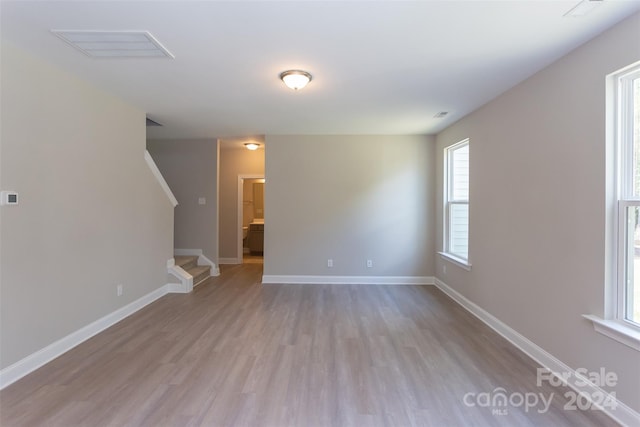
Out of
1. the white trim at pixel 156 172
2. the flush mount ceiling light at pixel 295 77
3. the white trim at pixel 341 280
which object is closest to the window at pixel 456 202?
the white trim at pixel 341 280

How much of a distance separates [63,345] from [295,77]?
3113 millimetres

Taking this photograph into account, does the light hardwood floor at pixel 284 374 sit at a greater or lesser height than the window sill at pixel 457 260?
lesser

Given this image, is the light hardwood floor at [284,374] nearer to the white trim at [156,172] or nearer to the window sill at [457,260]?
the window sill at [457,260]

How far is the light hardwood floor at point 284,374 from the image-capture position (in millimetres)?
1976

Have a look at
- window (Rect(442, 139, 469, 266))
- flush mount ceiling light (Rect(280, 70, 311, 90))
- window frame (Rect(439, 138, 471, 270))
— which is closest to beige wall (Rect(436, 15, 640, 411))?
window (Rect(442, 139, 469, 266))

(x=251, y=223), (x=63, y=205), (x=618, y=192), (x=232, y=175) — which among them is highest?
(x=232, y=175)

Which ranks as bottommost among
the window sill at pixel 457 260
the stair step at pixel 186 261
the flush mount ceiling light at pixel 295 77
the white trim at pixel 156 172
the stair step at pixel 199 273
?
the stair step at pixel 199 273

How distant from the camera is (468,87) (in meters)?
3.12

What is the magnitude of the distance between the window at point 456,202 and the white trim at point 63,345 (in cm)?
426

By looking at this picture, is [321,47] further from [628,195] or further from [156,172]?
[156,172]

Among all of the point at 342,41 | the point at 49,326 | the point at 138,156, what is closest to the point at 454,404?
the point at 342,41

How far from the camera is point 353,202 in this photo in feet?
17.5

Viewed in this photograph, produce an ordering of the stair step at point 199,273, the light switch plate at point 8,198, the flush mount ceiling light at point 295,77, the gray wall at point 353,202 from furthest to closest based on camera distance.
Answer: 1. the gray wall at point 353,202
2. the stair step at point 199,273
3. the flush mount ceiling light at point 295,77
4. the light switch plate at point 8,198

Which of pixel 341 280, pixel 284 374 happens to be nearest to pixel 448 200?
pixel 341 280
